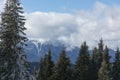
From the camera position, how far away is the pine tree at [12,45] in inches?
1499

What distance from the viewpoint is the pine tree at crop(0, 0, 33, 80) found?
38.1 m

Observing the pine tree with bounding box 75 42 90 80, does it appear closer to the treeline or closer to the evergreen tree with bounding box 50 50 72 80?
the treeline

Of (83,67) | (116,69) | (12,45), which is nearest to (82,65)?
(83,67)

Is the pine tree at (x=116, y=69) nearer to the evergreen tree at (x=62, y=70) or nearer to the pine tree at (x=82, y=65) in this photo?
the pine tree at (x=82, y=65)

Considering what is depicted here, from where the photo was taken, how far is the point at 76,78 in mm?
64125

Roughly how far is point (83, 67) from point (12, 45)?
91.9ft

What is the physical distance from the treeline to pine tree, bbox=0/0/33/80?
A: 20.3 meters

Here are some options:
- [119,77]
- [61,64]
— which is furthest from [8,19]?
[119,77]

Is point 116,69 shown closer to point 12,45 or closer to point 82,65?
point 82,65

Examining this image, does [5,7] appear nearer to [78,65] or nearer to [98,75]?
[78,65]

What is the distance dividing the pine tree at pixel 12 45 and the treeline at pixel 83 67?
800 inches

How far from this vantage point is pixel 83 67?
6500cm

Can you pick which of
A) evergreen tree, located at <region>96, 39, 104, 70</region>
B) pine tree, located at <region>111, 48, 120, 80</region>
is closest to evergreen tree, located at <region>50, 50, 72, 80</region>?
evergreen tree, located at <region>96, 39, 104, 70</region>

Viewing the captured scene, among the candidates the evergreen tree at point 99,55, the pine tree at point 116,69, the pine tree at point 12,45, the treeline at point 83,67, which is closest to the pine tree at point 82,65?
the treeline at point 83,67
